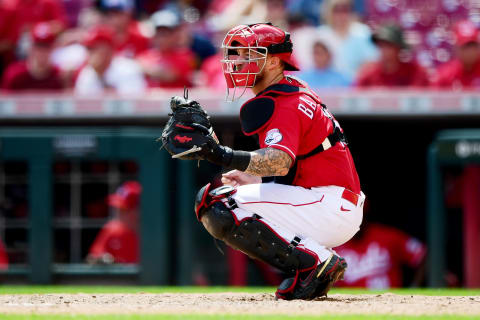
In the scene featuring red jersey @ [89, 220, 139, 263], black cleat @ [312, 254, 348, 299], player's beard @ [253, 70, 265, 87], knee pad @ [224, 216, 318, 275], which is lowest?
red jersey @ [89, 220, 139, 263]

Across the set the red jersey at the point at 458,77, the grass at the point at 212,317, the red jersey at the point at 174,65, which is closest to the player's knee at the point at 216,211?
the grass at the point at 212,317

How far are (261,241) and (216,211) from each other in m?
0.25

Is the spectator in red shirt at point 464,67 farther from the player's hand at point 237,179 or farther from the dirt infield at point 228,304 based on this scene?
the player's hand at point 237,179

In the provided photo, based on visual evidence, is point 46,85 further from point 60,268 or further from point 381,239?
point 381,239

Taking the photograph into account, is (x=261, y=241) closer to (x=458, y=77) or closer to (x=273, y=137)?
(x=273, y=137)

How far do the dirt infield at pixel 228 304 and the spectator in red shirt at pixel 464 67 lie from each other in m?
3.38

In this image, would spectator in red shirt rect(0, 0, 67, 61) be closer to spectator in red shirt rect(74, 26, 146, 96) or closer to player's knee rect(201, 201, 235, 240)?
spectator in red shirt rect(74, 26, 146, 96)

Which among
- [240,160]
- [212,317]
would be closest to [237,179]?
[240,160]

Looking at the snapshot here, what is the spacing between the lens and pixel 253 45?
4141 mm

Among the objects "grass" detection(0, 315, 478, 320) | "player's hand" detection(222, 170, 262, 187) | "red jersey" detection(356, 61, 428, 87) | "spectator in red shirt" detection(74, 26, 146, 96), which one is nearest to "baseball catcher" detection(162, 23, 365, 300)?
"player's hand" detection(222, 170, 262, 187)

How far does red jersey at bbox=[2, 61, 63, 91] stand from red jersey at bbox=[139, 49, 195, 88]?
32.4 inches

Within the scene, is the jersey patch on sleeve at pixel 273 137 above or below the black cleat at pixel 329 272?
above

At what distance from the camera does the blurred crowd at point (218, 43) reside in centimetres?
762

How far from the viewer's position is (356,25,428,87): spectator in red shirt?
24.8 feet
